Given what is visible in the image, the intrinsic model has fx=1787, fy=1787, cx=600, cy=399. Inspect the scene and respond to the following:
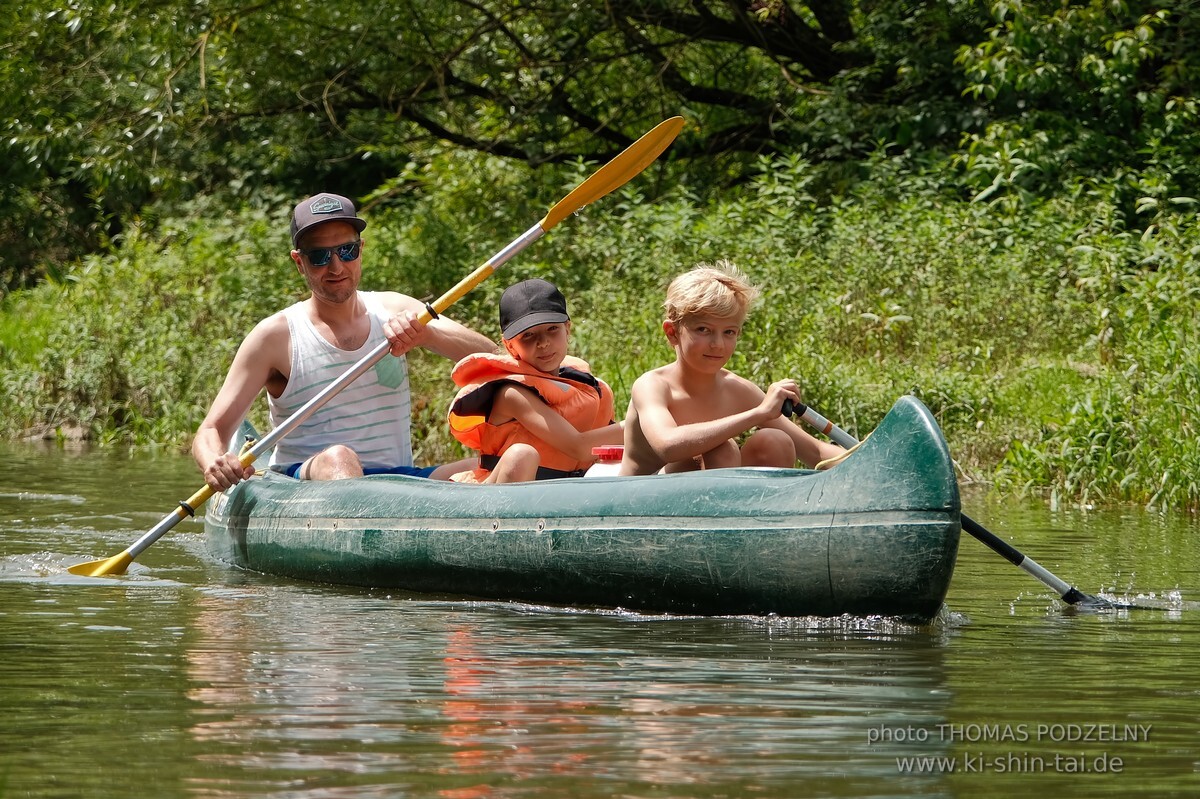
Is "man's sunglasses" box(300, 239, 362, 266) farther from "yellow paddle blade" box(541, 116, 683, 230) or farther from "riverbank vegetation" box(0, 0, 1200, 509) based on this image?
"riverbank vegetation" box(0, 0, 1200, 509)

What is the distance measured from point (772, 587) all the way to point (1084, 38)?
24.4ft

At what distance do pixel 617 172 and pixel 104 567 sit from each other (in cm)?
234

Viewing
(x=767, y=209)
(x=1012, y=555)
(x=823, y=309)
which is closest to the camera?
(x=1012, y=555)

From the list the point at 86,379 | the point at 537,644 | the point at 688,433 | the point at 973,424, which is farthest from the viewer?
the point at 86,379

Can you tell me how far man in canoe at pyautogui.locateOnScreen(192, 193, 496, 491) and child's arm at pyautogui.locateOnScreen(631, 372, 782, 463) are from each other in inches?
46.3

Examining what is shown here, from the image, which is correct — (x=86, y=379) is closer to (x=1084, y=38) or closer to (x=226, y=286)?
(x=226, y=286)

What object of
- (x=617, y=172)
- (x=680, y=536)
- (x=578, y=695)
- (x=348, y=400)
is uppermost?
(x=617, y=172)

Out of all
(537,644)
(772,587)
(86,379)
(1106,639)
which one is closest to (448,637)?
(537,644)

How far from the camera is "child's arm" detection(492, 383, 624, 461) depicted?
217 inches

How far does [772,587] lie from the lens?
4.57 meters

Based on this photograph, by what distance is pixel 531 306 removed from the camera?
220 inches

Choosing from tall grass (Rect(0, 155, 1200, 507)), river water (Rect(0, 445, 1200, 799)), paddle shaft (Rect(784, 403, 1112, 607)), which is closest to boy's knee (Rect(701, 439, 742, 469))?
paddle shaft (Rect(784, 403, 1112, 607))

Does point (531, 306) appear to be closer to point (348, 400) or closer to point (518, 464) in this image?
point (518, 464)

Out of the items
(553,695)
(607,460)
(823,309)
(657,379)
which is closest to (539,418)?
(607,460)
